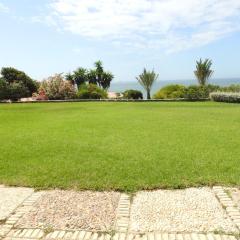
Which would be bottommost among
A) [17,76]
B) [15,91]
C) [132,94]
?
[132,94]

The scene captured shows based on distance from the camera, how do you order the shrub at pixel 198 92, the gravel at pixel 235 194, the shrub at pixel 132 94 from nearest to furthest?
the gravel at pixel 235 194
the shrub at pixel 198 92
the shrub at pixel 132 94

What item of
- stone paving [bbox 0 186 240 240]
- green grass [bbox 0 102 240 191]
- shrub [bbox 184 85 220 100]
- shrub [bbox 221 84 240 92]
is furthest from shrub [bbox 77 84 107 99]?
stone paving [bbox 0 186 240 240]

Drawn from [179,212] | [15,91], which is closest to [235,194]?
[179,212]

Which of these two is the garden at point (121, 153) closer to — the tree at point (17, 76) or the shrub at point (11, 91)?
the shrub at point (11, 91)

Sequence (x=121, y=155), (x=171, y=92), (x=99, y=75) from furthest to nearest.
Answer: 1. (x=99, y=75)
2. (x=171, y=92)
3. (x=121, y=155)

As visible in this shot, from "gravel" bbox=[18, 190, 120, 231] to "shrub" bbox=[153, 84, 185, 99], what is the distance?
74.1 feet

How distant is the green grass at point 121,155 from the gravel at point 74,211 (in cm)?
39

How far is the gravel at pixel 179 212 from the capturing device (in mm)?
4117

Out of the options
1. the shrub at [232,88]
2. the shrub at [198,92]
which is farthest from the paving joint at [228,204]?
the shrub at [198,92]

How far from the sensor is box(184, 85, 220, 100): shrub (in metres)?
26.0

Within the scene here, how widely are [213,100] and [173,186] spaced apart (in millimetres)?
19921

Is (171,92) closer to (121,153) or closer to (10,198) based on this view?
(121,153)

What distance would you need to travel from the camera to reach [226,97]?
23000 millimetres

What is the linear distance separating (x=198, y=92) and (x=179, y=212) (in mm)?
22296
